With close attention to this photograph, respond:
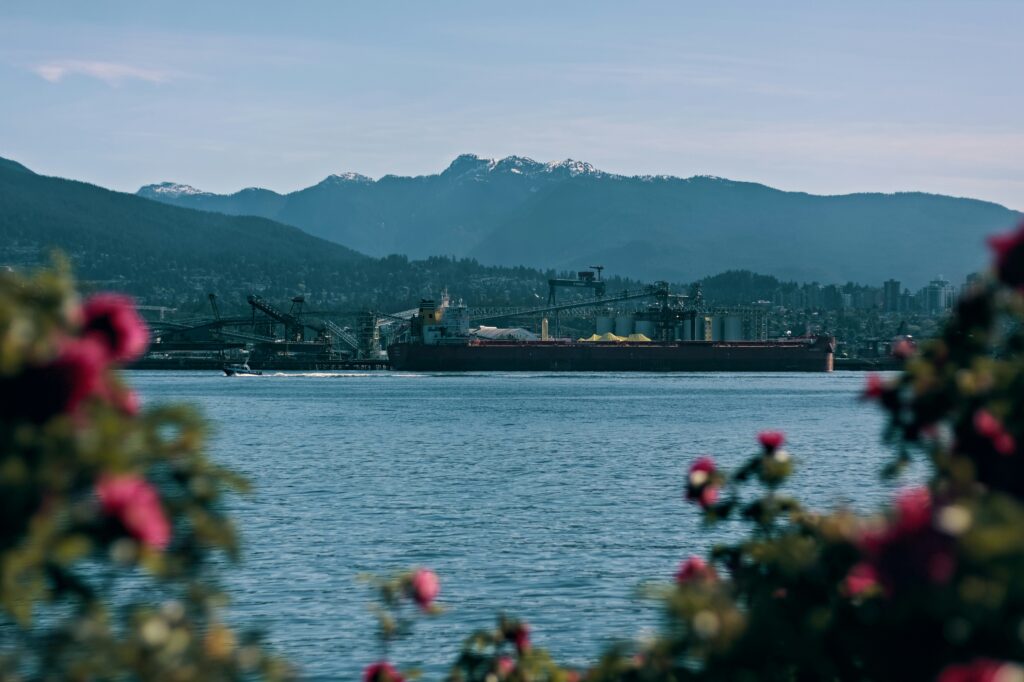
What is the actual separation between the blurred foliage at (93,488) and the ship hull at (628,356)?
158555 millimetres

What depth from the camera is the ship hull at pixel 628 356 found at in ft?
538

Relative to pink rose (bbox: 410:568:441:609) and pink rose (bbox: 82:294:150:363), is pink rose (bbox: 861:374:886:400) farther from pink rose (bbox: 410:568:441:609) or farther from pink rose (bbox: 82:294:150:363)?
pink rose (bbox: 82:294:150:363)

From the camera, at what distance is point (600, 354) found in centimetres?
16538

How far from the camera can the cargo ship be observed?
16412cm

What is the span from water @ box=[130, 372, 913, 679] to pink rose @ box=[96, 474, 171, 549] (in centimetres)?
121

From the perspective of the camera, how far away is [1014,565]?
3.87 m

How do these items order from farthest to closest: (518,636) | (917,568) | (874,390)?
(518,636) < (874,390) < (917,568)

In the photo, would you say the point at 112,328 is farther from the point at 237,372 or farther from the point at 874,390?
the point at 237,372

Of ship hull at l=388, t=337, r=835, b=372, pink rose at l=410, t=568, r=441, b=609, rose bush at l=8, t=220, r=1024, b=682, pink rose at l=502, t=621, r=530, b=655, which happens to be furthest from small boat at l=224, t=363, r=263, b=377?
rose bush at l=8, t=220, r=1024, b=682

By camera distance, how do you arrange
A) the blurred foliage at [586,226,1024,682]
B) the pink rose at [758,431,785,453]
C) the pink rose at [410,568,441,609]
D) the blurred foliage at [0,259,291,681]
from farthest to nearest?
the pink rose at [758,431,785,453]
the pink rose at [410,568,441,609]
the blurred foliage at [0,259,291,681]
the blurred foliage at [586,226,1024,682]

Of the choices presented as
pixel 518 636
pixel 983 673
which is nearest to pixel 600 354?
pixel 518 636

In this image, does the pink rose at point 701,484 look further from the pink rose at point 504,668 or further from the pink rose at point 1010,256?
the pink rose at point 1010,256

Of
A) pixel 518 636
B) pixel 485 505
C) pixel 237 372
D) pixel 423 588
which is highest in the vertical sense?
pixel 423 588

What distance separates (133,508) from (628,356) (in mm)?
162003
